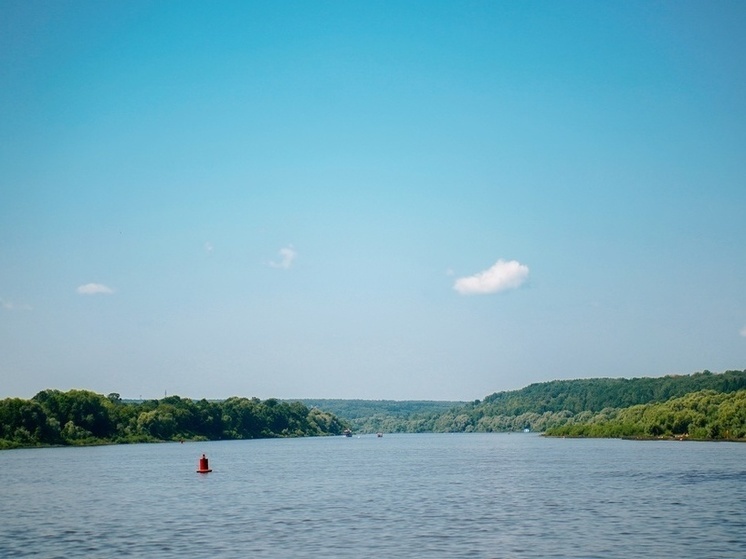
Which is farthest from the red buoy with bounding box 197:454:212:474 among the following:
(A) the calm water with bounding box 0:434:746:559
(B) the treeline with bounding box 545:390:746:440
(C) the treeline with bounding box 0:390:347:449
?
(B) the treeline with bounding box 545:390:746:440

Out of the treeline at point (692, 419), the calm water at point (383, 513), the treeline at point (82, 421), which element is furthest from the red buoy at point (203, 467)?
the treeline at point (692, 419)

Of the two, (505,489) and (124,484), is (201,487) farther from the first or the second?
(505,489)

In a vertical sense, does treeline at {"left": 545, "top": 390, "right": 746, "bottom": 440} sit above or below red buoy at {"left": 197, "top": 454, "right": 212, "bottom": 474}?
above

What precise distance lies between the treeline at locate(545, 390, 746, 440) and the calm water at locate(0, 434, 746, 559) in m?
58.9

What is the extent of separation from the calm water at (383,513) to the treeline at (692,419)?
58.9m

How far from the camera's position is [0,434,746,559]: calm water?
3256 centimetres

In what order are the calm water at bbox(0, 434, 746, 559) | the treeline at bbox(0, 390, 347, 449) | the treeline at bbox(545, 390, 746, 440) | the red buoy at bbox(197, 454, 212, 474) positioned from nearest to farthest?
the calm water at bbox(0, 434, 746, 559) → the red buoy at bbox(197, 454, 212, 474) → the treeline at bbox(545, 390, 746, 440) → the treeline at bbox(0, 390, 347, 449)

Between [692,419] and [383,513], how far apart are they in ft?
370

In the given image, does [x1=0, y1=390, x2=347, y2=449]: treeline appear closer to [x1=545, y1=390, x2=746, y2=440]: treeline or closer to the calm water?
the calm water

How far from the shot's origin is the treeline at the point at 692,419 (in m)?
134

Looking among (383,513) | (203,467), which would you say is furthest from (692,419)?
(383,513)

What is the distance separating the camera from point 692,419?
470ft

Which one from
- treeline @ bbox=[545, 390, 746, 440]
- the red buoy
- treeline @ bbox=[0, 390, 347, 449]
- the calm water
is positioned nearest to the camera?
the calm water

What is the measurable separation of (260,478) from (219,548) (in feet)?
128
